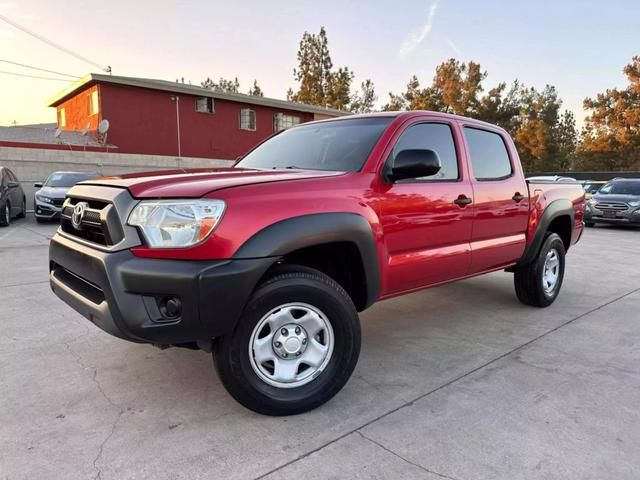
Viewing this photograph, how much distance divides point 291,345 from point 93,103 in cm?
2196

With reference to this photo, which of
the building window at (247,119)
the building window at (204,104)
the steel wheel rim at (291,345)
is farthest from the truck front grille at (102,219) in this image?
the building window at (247,119)

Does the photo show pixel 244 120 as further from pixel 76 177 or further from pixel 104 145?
pixel 76 177

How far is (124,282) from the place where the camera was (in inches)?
89.7

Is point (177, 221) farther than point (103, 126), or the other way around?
point (103, 126)

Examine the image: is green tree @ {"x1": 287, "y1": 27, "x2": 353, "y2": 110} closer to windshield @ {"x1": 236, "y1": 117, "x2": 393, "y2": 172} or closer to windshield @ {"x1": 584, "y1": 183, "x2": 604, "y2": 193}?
windshield @ {"x1": 584, "y1": 183, "x2": 604, "y2": 193}

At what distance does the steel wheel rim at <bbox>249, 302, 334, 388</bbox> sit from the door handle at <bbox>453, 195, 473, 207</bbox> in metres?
1.55

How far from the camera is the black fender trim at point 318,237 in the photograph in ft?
8.04

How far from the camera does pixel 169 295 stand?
7.47 feet

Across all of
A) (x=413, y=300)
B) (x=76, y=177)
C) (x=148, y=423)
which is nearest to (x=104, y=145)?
(x=76, y=177)

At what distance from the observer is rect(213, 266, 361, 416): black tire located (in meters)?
2.48

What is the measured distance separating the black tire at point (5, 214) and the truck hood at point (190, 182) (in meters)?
10.5

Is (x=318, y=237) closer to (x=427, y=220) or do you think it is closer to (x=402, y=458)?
(x=427, y=220)

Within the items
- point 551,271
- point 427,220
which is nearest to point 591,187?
point 551,271

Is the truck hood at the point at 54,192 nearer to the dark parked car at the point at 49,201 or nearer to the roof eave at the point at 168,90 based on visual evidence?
the dark parked car at the point at 49,201
